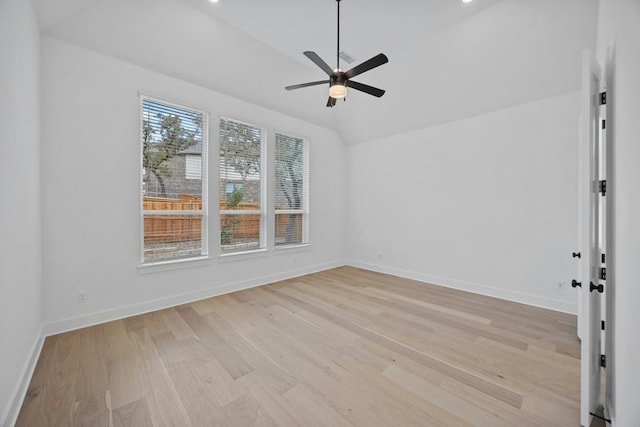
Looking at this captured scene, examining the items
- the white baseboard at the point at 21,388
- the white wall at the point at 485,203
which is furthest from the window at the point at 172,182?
the white wall at the point at 485,203

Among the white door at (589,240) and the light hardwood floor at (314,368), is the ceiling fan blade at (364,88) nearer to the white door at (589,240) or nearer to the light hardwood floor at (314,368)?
the white door at (589,240)

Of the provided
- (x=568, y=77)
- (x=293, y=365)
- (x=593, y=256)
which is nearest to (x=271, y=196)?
(x=293, y=365)

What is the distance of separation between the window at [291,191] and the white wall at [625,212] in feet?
13.7

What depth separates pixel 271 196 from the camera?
469cm

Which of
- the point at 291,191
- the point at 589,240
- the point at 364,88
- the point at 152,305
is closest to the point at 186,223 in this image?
the point at 152,305

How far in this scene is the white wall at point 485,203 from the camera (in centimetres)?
342

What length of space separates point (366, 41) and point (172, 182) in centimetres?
315

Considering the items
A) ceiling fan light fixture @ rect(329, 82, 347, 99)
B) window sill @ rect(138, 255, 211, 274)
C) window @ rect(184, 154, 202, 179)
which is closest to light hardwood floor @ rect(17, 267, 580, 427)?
window sill @ rect(138, 255, 211, 274)

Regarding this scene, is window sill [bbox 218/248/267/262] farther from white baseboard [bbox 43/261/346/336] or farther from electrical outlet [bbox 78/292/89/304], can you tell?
electrical outlet [bbox 78/292/89/304]

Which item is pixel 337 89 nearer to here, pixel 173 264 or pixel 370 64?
pixel 370 64

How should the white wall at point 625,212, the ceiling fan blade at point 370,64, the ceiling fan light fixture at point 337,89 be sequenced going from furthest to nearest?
the ceiling fan light fixture at point 337,89
the ceiling fan blade at point 370,64
the white wall at point 625,212

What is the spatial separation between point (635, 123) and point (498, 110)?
3.35m

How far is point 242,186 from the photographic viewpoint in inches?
172

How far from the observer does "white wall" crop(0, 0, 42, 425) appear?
1.57 m
